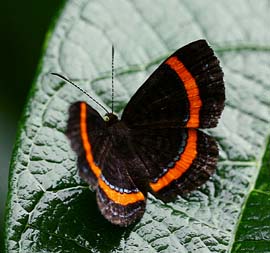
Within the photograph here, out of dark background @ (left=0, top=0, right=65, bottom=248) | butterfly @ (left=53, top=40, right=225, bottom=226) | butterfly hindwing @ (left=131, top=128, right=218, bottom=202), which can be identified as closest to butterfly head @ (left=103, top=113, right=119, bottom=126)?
butterfly @ (left=53, top=40, right=225, bottom=226)

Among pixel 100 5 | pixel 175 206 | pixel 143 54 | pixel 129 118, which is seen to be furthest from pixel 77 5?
pixel 175 206

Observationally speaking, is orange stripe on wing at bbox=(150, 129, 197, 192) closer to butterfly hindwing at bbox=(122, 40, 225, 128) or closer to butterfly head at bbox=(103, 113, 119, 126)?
butterfly hindwing at bbox=(122, 40, 225, 128)

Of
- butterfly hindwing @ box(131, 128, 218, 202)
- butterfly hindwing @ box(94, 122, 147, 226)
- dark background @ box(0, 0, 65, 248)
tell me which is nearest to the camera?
butterfly hindwing @ box(94, 122, 147, 226)

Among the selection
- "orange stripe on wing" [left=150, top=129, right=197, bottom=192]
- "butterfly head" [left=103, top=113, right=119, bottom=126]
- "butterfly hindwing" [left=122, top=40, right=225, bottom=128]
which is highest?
"butterfly hindwing" [left=122, top=40, right=225, bottom=128]

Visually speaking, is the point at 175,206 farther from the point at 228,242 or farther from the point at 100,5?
the point at 100,5

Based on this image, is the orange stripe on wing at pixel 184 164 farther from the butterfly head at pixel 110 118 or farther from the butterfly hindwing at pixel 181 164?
the butterfly head at pixel 110 118

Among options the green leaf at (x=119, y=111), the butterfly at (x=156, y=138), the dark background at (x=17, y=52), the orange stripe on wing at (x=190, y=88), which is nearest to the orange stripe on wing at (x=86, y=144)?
the butterfly at (x=156, y=138)
